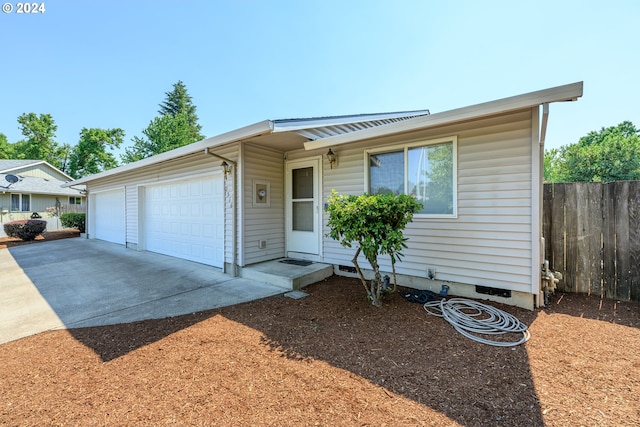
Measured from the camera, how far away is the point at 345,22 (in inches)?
257

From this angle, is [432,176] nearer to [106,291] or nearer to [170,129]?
[106,291]

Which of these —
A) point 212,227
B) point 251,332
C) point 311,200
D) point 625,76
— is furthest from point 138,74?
point 625,76

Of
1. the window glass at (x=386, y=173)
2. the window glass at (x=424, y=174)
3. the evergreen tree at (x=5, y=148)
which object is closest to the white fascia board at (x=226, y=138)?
the window glass at (x=386, y=173)

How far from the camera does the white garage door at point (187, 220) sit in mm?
5988

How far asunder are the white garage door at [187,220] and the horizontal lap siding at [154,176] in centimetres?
22

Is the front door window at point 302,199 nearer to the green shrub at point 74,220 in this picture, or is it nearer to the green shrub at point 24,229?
the green shrub at point 24,229

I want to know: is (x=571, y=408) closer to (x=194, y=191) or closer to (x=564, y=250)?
(x=564, y=250)

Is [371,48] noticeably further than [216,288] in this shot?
Yes

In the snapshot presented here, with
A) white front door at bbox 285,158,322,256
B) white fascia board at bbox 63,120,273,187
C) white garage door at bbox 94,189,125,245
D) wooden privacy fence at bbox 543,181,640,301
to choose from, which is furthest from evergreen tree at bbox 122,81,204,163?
wooden privacy fence at bbox 543,181,640,301

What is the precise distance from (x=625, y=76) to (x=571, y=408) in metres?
15.0

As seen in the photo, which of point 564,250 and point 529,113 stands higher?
point 529,113

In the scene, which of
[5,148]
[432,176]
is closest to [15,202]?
[5,148]

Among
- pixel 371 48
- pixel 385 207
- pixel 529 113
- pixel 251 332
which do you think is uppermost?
pixel 371 48

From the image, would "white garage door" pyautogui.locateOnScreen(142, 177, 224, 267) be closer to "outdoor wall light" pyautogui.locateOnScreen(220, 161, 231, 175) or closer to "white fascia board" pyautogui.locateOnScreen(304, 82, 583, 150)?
"outdoor wall light" pyautogui.locateOnScreen(220, 161, 231, 175)
